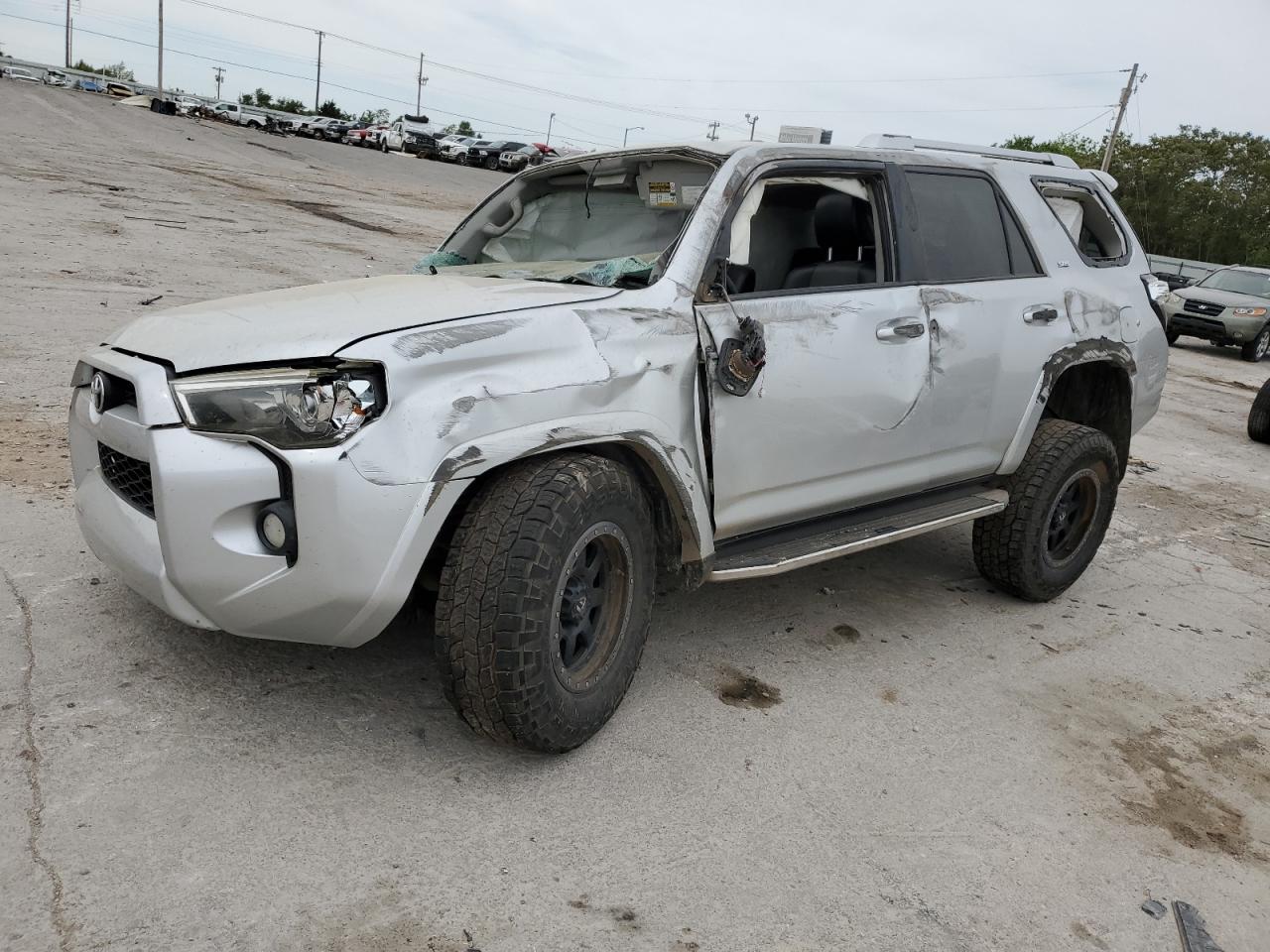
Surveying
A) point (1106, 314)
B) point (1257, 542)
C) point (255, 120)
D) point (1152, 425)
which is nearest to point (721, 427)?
point (1106, 314)

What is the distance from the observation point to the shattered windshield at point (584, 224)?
354 cm

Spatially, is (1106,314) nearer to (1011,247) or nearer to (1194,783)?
(1011,247)

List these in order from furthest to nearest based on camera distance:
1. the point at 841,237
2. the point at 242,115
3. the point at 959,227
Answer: the point at 242,115 → the point at 959,227 → the point at 841,237

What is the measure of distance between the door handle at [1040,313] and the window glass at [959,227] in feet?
0.61

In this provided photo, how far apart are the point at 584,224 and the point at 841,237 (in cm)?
97

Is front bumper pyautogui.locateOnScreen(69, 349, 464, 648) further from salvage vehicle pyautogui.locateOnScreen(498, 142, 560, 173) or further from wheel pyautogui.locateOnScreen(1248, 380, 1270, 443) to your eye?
salvage vehicle pyautogui.locateOnScreen(498, 142, 560, 173)

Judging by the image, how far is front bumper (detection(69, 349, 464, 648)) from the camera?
2518mm

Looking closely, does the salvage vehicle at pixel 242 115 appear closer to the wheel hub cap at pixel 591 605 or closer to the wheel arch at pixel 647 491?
the wheel arch at pixel 647 491

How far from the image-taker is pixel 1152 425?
10141 millimetres

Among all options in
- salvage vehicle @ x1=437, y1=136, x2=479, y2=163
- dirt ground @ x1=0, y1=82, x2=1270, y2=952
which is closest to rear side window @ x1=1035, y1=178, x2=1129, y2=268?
dirt ground @ x1=0, y1=82, x2=1270, y2=952

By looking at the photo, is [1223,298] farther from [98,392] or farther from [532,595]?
[98,392]

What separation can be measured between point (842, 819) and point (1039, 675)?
1505 millimetres

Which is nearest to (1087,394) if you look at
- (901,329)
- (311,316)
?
(901,329)

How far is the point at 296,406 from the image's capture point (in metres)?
2.57
